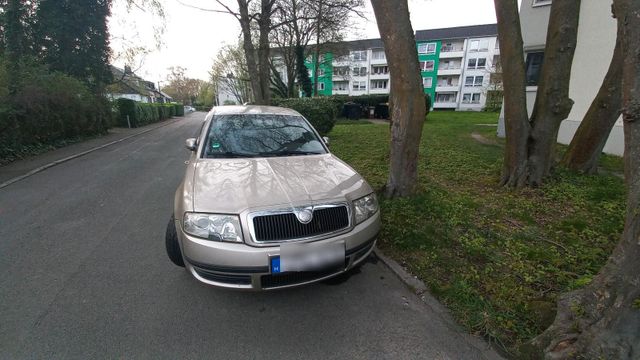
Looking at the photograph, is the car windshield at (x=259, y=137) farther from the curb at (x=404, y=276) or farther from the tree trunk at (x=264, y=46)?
the tree trunk at (x=264, y=46)

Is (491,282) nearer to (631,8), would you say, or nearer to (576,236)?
(576,236)

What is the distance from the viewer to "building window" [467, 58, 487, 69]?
4431cm

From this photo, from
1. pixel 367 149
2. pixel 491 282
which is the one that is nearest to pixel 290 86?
pixel 367 149

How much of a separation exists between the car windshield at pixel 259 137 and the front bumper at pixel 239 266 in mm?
1228

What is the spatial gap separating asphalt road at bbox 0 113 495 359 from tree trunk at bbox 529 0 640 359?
50 centimetres

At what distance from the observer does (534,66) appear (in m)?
9.91

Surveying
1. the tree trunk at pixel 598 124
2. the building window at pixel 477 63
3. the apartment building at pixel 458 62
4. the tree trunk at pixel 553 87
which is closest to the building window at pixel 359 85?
the apartment building at pixel 458 62

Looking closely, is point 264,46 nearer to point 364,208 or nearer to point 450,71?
point 364,208

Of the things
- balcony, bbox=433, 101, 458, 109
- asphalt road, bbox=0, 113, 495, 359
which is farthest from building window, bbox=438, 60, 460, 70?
asphalt road, bbox=0, 113, 495, 359

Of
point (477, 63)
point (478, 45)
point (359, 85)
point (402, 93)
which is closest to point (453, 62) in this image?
point (477, 63)

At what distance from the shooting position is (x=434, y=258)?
305 centimetres

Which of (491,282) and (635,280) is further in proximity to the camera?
(491,282)

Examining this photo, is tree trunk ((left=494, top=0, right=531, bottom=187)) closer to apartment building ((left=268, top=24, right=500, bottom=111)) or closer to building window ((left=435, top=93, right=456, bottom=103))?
apartment building ((left=268, top=24, right=500, bottom=111))

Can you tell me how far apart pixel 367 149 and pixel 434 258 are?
6016mm
